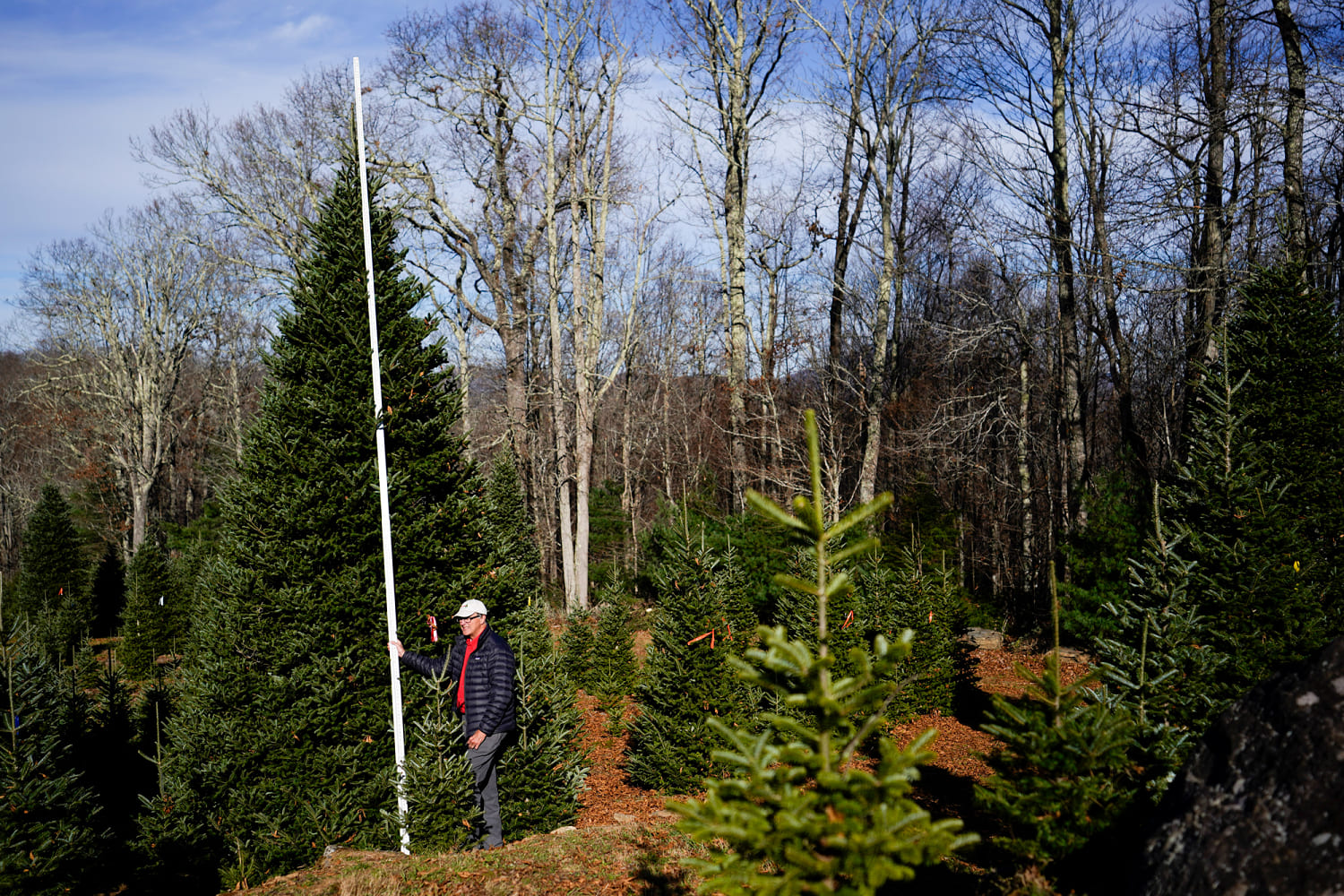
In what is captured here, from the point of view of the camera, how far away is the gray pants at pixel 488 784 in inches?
239

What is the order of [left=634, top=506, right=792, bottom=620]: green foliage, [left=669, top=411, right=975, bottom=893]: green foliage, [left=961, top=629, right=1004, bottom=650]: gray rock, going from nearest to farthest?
[left=669, top=411, right=975, bottom=893]: green foliage, [left=634, top=506, right=792, bottom=620]: green foliage, [left=961, top=629, right=1004, bottom=650]: gray rock

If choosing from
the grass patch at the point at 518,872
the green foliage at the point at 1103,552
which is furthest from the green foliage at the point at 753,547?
the grass patch at the point at 518,872

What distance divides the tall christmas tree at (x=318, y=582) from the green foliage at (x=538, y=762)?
962 millimetres

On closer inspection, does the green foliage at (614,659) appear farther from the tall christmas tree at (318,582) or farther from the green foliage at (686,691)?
the tall christmas tree at (318,582)

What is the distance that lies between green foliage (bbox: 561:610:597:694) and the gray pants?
744 cm

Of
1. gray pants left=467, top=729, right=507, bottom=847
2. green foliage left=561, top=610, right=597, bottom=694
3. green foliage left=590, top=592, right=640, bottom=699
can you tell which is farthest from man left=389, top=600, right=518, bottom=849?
green foliage left=561, top=610, right=597, bottom=694

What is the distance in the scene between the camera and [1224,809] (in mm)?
2738

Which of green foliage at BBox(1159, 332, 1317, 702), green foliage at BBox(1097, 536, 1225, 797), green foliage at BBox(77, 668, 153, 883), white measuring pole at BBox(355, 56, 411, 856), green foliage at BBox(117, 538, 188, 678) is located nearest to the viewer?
green foliage at BBox(1097, 536, 1225, 797)

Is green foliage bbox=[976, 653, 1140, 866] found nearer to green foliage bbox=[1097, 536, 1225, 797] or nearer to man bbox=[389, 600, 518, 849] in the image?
green foliage bbox=[1097, 536, 1225, 797]

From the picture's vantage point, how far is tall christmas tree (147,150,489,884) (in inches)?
249

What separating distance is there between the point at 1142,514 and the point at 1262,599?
673 cm

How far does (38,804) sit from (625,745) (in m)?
6.59

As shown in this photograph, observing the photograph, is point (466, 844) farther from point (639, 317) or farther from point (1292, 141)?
point (639, 317)

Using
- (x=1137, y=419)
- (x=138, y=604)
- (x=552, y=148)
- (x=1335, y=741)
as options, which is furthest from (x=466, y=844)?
(x=1137, y=419)
